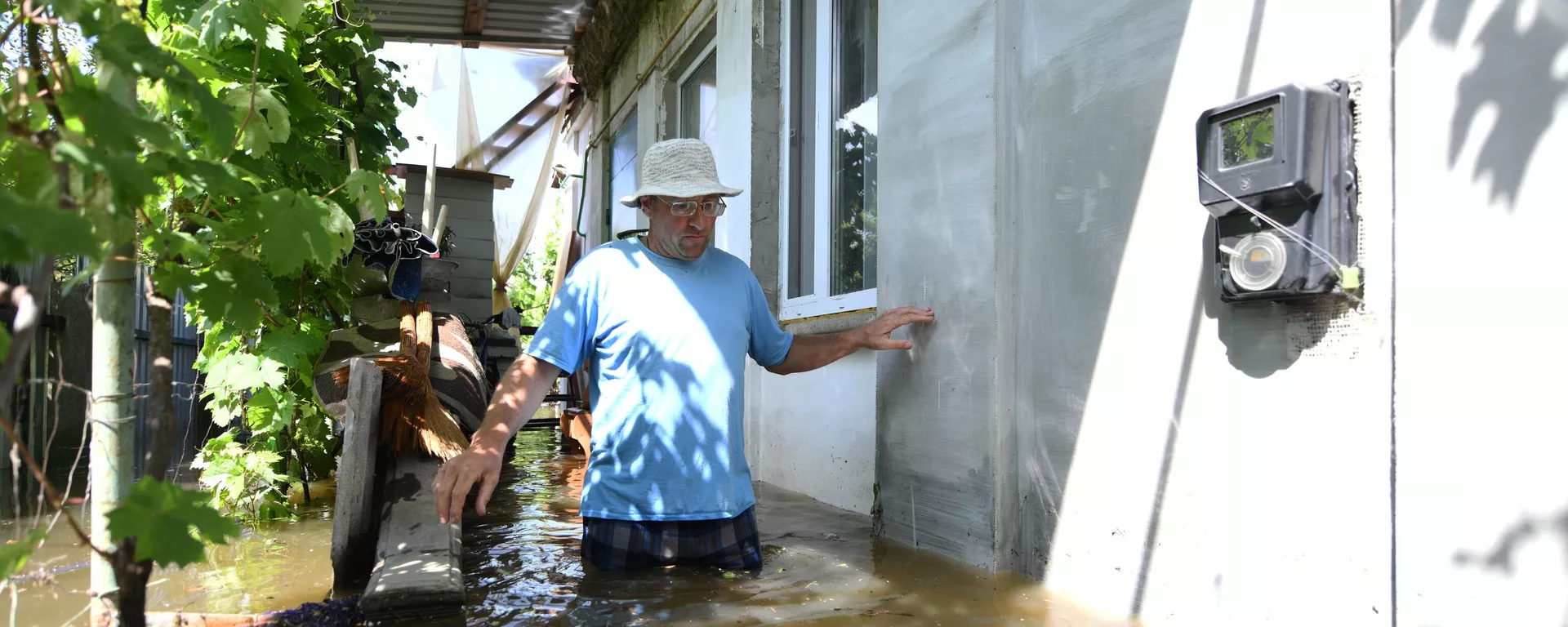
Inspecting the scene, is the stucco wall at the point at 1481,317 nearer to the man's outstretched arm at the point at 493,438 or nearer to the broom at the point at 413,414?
the man's outstretched arm at the point at 493,438

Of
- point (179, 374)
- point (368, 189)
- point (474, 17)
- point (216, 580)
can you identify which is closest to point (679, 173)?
point (368, 189)

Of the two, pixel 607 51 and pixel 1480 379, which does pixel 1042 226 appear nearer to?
pixel 1480 379

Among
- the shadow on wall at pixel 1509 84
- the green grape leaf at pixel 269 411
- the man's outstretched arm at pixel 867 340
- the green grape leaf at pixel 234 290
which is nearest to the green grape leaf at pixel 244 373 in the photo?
the green grape leaf at pixel 269 411

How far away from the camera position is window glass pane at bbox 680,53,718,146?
24.4 feet

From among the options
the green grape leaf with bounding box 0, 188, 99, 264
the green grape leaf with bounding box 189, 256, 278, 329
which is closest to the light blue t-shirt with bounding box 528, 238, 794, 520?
the green grape leaf with bounding box 189, 256, 278, 329

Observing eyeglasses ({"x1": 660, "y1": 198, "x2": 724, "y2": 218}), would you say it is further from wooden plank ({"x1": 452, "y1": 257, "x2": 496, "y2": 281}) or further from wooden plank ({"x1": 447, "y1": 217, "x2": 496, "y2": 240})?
wooden plank ({"x1": 447, "y1": 217, "x2": 496, "y2": 240})

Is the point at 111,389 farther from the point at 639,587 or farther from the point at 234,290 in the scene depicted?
the point at 639,587

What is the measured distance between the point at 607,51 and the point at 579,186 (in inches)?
137

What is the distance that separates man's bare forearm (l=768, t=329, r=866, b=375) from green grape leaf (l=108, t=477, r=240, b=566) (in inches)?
87.8

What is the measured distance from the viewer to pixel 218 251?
1646 mm

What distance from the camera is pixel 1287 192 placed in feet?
6.81

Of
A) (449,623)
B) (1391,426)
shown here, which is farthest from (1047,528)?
(449,623)

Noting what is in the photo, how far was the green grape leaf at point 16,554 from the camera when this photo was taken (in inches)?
48.3

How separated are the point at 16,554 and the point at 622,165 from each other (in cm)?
960
